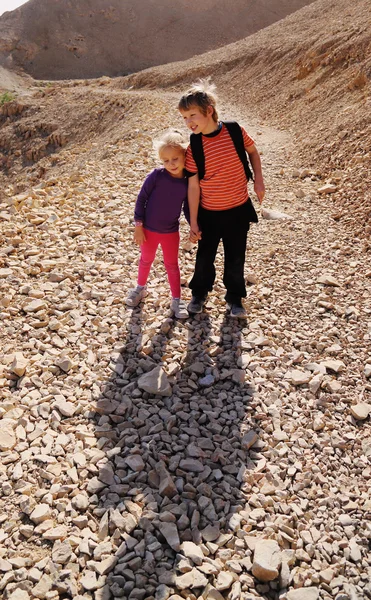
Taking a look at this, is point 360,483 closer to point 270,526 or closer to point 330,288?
point 270,526

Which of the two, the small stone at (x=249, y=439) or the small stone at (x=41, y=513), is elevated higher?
the small stone at (x=41, y=513)

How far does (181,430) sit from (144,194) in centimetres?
176

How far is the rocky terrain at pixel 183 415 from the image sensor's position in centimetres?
232

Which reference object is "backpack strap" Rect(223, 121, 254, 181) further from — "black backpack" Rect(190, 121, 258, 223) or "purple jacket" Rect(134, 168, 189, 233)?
"purple jacket" Rect(134, 168, 189, 233)

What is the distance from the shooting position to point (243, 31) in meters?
35.3

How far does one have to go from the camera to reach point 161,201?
3.62 meters

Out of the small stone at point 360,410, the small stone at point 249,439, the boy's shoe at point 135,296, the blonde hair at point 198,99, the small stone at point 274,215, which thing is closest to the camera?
the small stone at point 249,439

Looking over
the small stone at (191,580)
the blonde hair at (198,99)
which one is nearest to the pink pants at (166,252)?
the blonde hair at (198,99)

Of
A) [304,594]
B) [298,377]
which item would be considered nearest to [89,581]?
[304,594]

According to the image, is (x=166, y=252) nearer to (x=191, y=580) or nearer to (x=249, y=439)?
(x=249, y=439)

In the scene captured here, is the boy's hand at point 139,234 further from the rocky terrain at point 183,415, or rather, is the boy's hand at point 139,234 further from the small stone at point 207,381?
the small stone at point 207,381

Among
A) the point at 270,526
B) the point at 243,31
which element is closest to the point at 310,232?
the point at 270,526

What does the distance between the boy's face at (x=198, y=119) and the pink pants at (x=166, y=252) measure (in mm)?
900

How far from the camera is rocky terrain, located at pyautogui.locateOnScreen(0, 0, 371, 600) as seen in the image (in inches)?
91.3
